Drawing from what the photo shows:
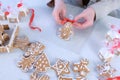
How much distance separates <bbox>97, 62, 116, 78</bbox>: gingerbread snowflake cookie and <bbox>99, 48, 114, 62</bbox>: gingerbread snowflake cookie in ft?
0.09

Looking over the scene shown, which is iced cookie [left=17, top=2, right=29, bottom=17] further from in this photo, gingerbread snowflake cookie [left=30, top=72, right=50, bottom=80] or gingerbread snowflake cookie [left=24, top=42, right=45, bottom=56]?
gingerbread snowflake cookie [left=30, top=72, right=50, bottom=80]

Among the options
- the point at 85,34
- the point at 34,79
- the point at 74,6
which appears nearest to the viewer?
the point at 34,79

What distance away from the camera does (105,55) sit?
0.84 meters

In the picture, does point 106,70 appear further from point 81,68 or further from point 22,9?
point 22,9

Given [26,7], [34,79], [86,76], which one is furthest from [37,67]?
[26,7]

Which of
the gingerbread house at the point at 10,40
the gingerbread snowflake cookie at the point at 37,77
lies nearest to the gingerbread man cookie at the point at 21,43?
the gingerbread house at the point at 10,40

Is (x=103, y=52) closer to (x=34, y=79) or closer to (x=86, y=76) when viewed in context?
(x=86, y=76)

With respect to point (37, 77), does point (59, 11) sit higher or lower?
higher

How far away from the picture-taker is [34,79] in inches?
31.6

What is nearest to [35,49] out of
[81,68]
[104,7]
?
[81,68]

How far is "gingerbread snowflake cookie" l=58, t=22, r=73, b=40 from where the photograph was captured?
0.91 m

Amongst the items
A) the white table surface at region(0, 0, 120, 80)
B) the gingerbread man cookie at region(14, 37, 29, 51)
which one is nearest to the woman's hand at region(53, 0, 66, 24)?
the white table surface at region(0, 0, 120, 80)

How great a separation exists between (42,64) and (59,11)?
9.7 inches

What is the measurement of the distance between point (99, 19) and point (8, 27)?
38 cm
